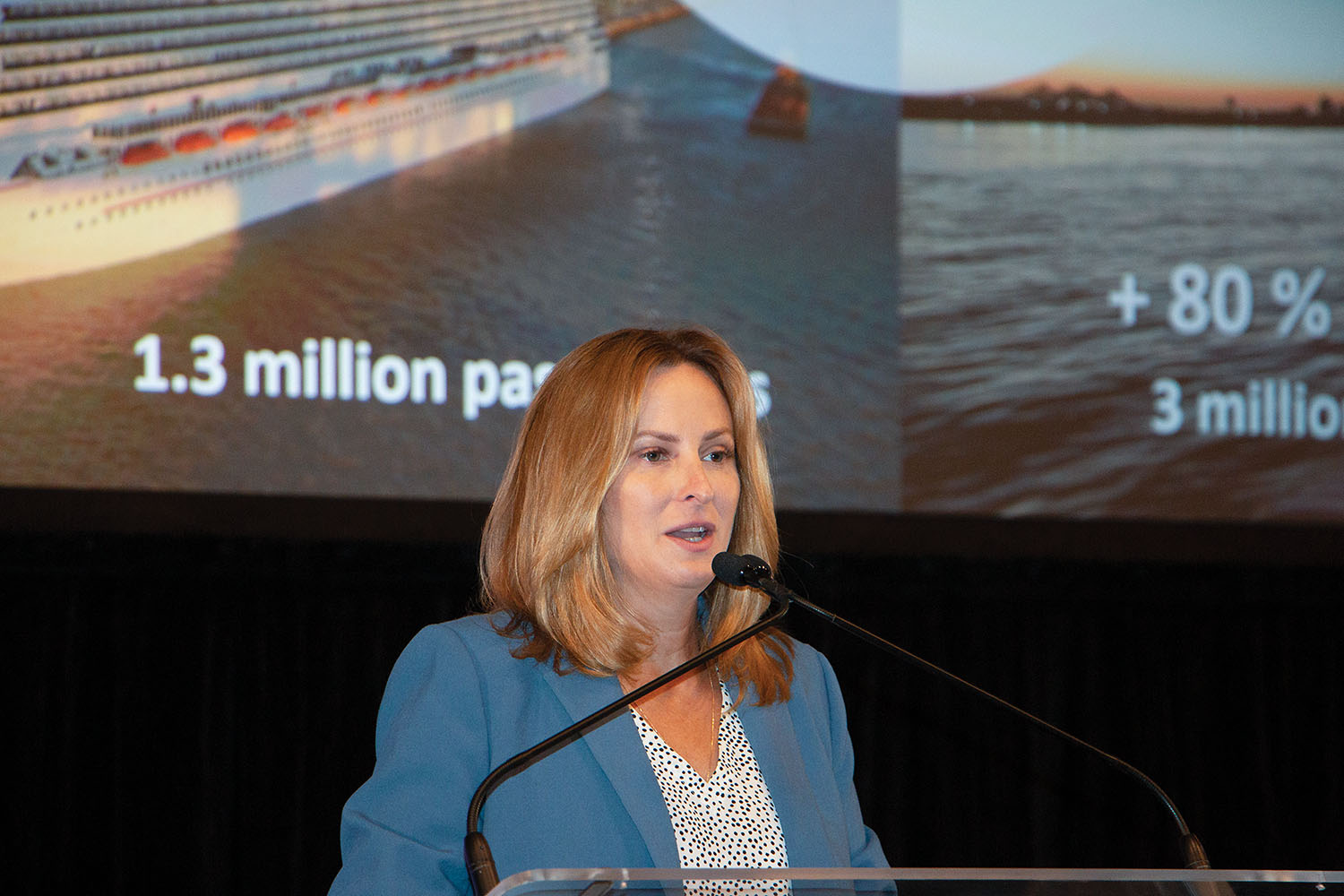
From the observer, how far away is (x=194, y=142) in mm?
2871

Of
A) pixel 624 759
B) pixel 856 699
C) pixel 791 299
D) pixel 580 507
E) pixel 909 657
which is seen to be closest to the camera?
pixel 909 657

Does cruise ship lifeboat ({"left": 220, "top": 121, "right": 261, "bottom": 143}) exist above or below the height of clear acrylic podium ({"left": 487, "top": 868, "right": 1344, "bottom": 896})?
above

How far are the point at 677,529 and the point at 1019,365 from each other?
1699 millimetres

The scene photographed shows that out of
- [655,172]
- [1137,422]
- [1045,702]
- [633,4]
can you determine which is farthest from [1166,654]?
[633,4]

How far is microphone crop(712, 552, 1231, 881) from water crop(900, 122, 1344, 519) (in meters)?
1.57

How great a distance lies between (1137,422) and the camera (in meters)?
3.22

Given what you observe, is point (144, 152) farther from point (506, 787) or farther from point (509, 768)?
point (509, 768)

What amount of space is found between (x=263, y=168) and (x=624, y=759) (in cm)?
180

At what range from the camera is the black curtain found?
297 cm

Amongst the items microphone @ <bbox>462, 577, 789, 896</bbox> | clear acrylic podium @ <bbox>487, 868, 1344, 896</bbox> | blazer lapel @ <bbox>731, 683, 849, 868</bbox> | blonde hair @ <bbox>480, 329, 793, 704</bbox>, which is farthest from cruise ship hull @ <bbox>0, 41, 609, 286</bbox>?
clear acrylic podium @ <bbox>487, 868, 1344, 896</bbox>

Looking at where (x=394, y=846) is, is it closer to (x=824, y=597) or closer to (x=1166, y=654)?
(x=824, y=597)

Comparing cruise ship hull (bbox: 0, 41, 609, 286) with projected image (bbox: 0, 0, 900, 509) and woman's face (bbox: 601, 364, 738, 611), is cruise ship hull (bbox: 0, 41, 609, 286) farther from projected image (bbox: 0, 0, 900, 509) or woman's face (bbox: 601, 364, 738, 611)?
woman's face (bbox: 601, 364, 738, 611)

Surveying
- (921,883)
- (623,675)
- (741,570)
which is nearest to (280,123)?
(623,675)

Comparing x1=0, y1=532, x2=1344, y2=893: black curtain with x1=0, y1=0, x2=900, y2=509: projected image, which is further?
x1=0, y1=532, x2=1344, y2=893: black curtain
